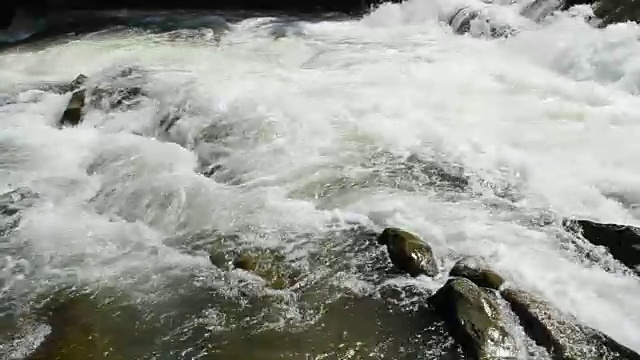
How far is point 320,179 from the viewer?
6102mm

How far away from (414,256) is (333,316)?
807 millimetres

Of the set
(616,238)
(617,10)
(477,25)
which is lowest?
(616,238)

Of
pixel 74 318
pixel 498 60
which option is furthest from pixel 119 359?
pixel 498 60

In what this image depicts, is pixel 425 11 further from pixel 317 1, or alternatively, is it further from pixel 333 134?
A: pixel 333 134

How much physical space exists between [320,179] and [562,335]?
2835mm

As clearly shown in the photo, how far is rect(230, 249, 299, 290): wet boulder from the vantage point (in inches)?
181

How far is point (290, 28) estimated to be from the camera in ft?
39.4

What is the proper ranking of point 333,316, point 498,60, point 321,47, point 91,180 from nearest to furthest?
point 333,316 < point 91,180 < point 498,60 < point 321,47

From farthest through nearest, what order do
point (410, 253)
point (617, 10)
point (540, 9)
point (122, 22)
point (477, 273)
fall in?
point (122, 22) → point (540, 9) → point (617, 10) → point (410, 253) → point (477, 273)

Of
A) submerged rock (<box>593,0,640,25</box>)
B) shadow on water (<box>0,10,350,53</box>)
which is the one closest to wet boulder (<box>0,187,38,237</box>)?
shadow on water (<box>0,10,350,53</box>)

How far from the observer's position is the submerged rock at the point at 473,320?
3772mm

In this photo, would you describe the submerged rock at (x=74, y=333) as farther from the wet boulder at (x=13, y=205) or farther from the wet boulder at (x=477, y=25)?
the wet boulder at (x=477, y=25)

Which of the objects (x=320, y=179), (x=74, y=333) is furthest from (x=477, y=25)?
(x=74, y=333)

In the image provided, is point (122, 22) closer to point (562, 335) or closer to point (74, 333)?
point (74, 333)
